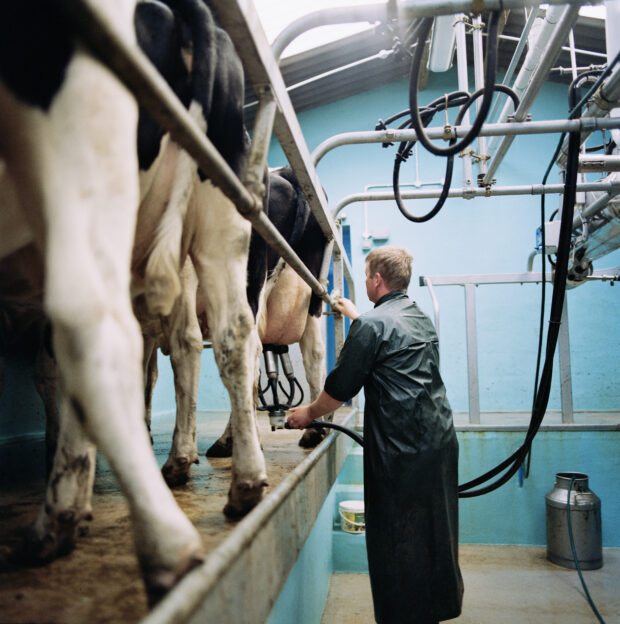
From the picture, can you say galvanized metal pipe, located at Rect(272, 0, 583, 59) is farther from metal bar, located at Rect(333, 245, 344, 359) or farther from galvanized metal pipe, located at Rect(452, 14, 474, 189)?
galvanized metal pipe, located at Rect(452, 14, 474, 189)

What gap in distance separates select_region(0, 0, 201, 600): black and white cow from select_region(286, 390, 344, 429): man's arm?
1445 mm

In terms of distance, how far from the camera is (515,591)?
3953 mm

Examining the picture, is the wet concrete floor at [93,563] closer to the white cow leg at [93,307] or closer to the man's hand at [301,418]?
the white cow leg at [93,307]

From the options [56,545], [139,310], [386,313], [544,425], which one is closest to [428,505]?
[386,313]

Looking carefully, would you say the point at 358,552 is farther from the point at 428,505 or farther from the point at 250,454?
the point at 250,454

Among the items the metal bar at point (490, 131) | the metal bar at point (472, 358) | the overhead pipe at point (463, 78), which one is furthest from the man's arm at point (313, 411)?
the metal bar at point (472, 358)

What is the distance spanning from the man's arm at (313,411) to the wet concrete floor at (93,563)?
41 centimetres

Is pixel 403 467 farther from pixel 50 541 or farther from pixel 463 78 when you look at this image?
pixel 463 78

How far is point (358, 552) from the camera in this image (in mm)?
4453

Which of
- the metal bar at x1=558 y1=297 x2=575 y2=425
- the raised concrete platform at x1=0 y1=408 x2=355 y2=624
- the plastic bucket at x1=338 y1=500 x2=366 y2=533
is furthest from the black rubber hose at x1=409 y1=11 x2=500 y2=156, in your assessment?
the metal bar at x1=558 y1=297 x2=575 y2=425

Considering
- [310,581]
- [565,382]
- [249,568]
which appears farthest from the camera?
[565,382]

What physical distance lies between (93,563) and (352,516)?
3682mm

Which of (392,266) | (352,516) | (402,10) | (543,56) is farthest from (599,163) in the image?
(352,516)

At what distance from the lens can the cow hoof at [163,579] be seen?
0.75m
